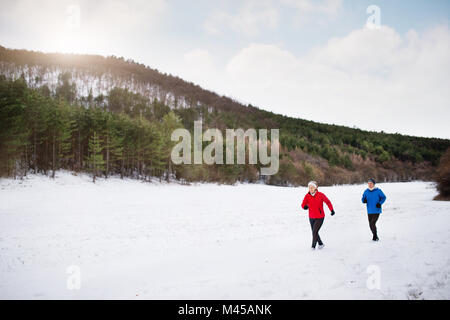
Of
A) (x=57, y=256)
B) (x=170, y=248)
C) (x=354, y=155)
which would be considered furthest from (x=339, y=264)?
(x=354, y=155)

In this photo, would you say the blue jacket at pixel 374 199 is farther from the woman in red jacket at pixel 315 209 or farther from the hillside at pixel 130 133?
the hillside at pixel 130 133

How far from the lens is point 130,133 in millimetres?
39562

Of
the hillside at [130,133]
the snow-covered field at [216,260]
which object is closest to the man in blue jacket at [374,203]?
the snow-covered field at [216,260]

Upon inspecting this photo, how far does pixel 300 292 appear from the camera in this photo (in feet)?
14.9

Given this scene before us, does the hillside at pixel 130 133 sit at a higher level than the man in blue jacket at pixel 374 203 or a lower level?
higher

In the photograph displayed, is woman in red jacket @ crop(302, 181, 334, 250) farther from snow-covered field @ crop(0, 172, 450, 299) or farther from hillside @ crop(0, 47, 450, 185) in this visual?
hillside @ crop(0, 47, 450, 185)

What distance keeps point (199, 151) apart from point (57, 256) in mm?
37440

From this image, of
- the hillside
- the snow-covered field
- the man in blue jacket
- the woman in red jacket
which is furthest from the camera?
the hillside

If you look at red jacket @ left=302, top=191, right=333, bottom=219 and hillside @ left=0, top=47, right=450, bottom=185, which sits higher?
hillside @ left=0, top=47, right=450, bottom=185

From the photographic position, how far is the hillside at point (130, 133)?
2914 centimetres

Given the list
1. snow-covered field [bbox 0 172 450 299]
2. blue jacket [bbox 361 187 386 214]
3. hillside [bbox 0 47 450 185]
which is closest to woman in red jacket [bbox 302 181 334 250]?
snow-covered field [bbox 0 172 450 299]

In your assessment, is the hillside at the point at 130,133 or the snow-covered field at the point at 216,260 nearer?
the snow-covered field at the point at 216,260

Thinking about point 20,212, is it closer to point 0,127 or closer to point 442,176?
point 0,127

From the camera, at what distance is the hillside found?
95.6ft
